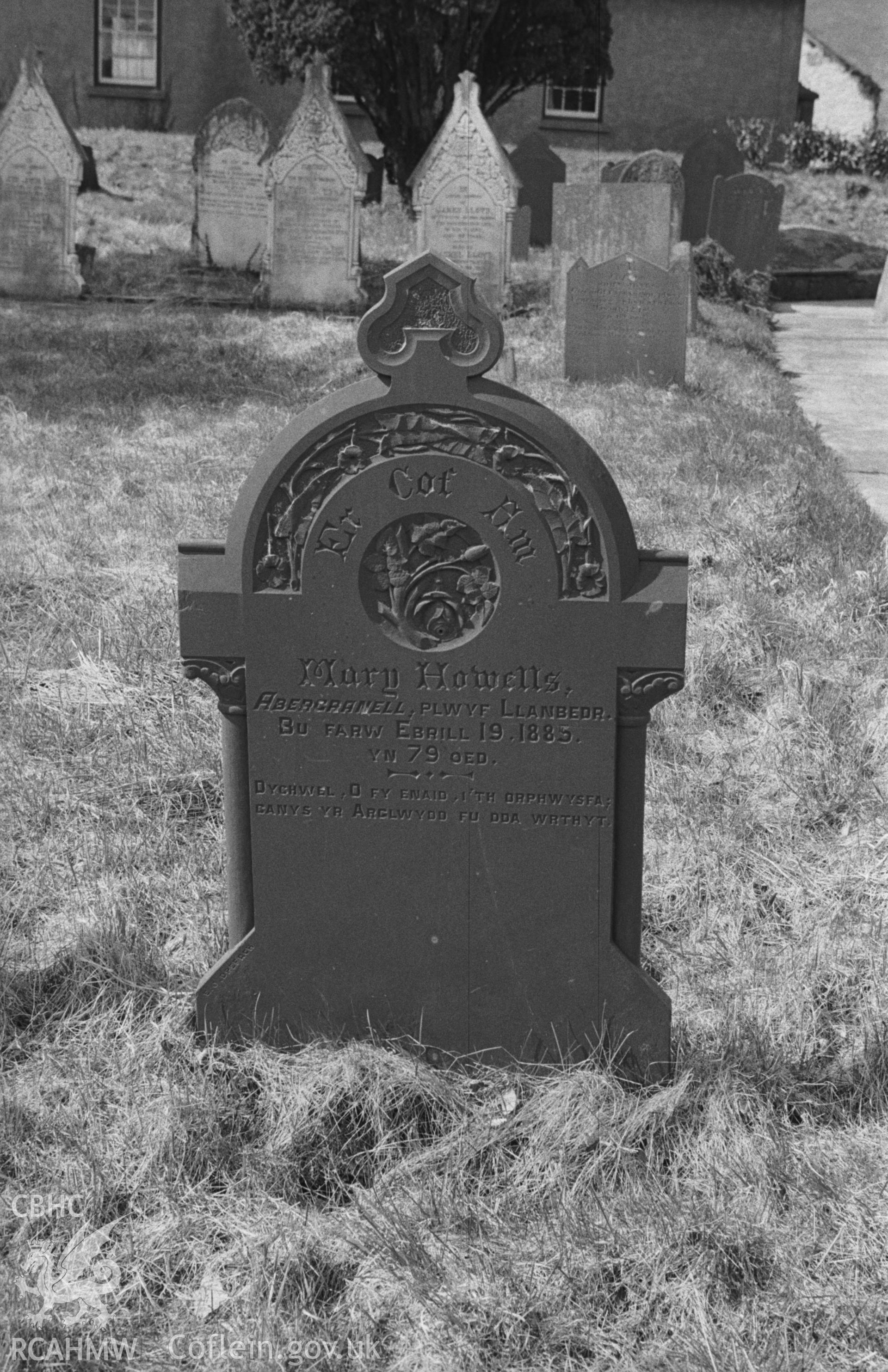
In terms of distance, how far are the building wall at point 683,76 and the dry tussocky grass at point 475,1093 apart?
81.2 ft

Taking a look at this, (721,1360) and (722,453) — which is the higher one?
(722,453)

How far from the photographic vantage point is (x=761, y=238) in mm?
18062

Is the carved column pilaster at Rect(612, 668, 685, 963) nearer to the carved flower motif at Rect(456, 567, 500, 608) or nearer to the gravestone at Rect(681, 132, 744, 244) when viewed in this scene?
the carved flower motif at Rect(456, 567, 500, 608)

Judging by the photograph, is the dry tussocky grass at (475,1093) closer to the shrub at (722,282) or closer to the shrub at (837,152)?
the shrub at (722,282)

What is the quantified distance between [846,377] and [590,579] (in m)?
10.8

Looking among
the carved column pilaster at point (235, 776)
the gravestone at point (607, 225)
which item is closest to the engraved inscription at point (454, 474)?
the carved column pilaster at point (235, 776)

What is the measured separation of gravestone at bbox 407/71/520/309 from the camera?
14305 millimetres

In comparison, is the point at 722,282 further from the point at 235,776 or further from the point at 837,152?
the point at 235,776

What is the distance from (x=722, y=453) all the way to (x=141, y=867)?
538 centimetres

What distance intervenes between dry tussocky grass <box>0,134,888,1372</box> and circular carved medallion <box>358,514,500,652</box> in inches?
36.2

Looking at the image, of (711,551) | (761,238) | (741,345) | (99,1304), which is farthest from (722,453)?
(761,238)

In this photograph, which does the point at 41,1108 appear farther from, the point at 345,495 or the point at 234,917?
the point at 345,495

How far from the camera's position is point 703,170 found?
64.5ft

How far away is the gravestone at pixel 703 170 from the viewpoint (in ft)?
63.9
